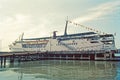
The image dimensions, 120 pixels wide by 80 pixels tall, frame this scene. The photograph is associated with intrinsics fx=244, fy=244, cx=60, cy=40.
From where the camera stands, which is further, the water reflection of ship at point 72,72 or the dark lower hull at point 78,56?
the dark lower hull at point 78,56

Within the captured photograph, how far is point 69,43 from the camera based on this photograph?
256 ft

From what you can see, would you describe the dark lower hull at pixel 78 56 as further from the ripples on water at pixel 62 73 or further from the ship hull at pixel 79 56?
the ripples on water at pixel 62 73

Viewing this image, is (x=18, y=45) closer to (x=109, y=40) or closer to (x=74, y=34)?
(x=74, y=34)

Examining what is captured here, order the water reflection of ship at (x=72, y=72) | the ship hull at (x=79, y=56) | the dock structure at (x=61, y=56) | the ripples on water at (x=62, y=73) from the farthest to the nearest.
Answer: the ship hull at (x=79, y=56)
the dock structure at (x=61, y=56)
the water reflection of ship at (x=72, y=72)
the ripples on water at (x=62, y=73)

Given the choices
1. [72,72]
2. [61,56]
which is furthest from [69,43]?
[72,72]

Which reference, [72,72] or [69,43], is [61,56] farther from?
[72,72]

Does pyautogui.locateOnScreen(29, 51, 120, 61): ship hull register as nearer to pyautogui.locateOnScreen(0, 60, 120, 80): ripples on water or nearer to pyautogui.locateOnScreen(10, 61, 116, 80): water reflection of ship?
pyautogui.locateOnScreen(10, 61, 116, 80): water reflection of ship

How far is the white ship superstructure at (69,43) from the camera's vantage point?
69.8m

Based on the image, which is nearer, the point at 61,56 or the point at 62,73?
the point at 62,73

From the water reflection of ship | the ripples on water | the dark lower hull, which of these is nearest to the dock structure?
the dark lower hull

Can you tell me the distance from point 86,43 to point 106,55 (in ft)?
33.2

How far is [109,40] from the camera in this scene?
6888cm

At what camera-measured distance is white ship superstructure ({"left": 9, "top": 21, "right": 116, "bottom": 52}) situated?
69.8 m

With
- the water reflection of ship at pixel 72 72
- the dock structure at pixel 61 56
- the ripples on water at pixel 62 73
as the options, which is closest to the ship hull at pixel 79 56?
the dock structure at pixel 61 56
